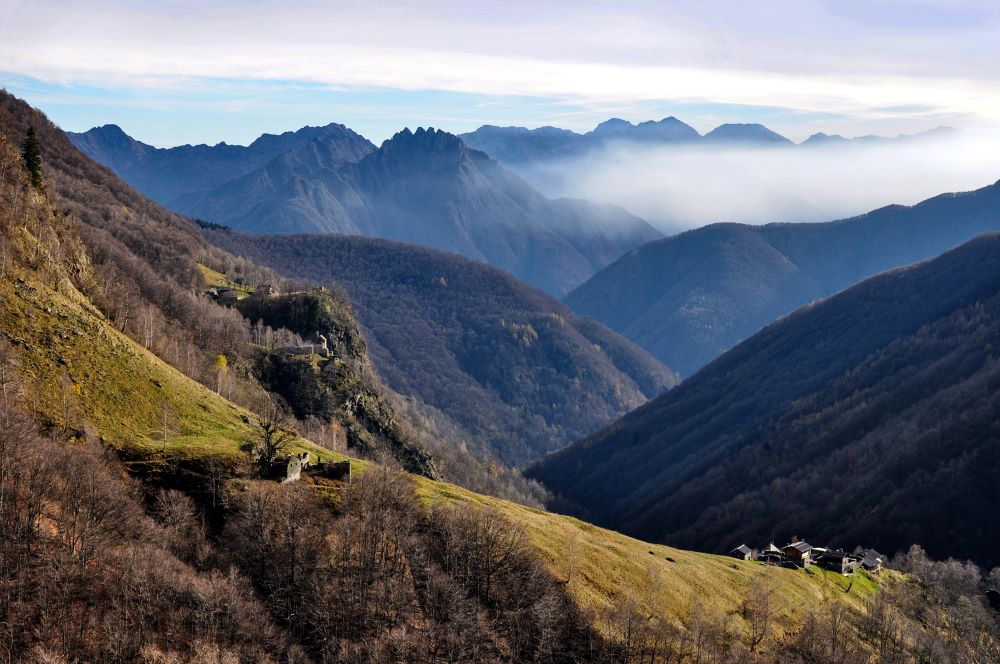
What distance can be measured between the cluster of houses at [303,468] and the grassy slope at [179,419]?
16.0 ft

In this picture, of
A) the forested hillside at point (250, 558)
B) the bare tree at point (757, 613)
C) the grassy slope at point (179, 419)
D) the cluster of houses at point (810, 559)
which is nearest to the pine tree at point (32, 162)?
the forested hillside at point (250, 558)

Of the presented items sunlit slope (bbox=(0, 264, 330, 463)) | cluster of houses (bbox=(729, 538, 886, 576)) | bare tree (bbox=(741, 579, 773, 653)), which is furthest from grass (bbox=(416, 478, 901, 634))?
sunlit slope (bbox=(0, 264, 330, 463))

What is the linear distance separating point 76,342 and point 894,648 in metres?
113

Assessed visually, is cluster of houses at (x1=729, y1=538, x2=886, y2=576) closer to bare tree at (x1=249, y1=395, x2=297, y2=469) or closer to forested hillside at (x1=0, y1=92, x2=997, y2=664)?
forested hillside at (x1=0, y1=92, x2=997, y2=664)

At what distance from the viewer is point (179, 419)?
10519cm

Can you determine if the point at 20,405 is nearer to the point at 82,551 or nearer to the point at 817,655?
the point at 82,551

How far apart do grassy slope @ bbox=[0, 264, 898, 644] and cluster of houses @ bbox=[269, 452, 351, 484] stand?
4884 millimetres

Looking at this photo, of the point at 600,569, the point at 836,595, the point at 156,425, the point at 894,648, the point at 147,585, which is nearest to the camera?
the point at 147,585

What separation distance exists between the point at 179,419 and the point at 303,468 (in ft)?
55.2

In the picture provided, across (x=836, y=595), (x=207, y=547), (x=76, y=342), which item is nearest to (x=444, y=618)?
(x=207, y=547)

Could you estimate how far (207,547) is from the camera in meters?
85.2

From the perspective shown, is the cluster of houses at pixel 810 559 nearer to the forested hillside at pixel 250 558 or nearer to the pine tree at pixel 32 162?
the forested hillside at pixel 250 558

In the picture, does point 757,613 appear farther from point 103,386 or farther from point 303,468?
point 103,386

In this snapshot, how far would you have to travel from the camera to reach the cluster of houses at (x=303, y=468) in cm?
9869
